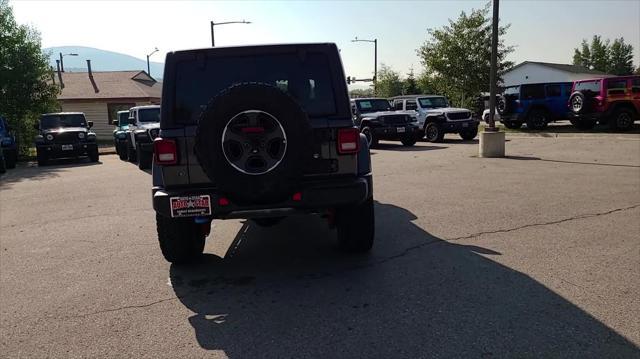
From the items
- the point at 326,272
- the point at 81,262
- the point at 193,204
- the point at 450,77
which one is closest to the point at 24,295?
the point at 81,262

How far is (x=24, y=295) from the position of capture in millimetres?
4391

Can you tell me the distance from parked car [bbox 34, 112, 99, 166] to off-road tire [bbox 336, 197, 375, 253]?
16.3 meters

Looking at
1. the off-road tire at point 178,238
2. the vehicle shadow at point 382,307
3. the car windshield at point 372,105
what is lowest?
the vehicle shadow at point 382,307

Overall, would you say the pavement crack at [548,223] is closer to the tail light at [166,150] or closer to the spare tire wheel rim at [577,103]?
the tail light at [166,150]

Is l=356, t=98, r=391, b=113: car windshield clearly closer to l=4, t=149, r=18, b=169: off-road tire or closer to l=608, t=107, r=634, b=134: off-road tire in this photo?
l=608, t=107, r=634, b=134: off-road tire

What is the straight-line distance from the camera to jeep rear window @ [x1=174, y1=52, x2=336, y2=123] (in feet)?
14.4

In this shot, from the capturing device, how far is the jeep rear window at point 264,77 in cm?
440

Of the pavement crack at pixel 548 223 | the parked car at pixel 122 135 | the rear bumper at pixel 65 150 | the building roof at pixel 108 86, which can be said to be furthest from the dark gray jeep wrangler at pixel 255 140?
the building roof at pixel 108 86

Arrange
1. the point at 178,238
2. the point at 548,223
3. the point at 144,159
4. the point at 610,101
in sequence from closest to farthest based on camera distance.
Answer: the point at 178,238
the point at 548,223
the point at 144,159
the point at 610,101

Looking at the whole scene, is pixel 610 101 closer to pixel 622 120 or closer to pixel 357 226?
pixel 622 120

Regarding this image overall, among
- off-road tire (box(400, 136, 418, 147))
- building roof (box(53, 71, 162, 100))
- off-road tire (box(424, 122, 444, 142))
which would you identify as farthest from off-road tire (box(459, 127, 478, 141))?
building roof (box(53, 71, 162, 100))

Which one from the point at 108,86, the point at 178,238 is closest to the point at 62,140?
the point at 178,238

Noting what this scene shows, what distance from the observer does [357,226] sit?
4.88 metres

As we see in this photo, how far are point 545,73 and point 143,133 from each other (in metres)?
63.0
